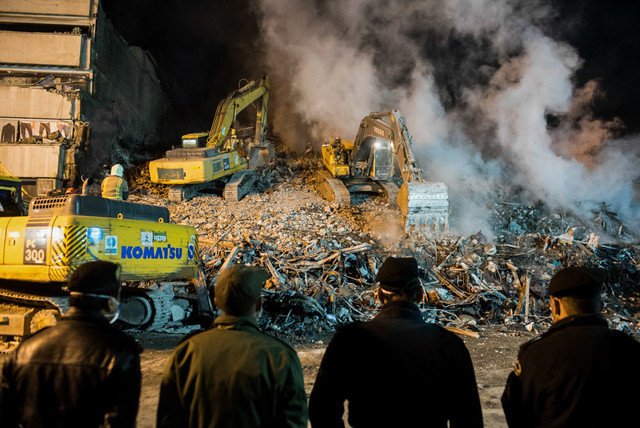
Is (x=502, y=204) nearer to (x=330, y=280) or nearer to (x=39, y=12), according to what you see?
(x=330, y=280)

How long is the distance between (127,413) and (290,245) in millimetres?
7325

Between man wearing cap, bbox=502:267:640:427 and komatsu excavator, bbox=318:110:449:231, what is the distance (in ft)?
24.2

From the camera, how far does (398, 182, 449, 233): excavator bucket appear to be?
29.3 ft

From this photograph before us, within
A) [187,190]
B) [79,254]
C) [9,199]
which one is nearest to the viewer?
[79,254]

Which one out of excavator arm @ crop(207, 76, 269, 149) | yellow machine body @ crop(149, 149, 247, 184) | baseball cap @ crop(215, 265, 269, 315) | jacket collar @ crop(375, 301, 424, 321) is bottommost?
jacket collar @ crop(375, 301, 424, 321)

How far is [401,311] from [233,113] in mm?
14774

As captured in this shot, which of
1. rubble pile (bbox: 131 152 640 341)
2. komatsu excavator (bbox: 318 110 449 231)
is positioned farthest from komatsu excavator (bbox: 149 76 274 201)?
komatsu excavator (bbox: 318 110 449 231)

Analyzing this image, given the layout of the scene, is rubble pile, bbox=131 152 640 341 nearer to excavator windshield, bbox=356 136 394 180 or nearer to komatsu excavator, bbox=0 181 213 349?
komatsu excavator, bbox=0 181 213 349

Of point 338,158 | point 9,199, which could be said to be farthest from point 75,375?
point 338,158

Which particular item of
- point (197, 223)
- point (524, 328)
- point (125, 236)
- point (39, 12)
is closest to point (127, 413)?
point (125, 236)

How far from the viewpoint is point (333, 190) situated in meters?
13.4

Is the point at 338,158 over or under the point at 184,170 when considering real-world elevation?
over

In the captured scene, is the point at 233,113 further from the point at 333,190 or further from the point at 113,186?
the point at 113,186

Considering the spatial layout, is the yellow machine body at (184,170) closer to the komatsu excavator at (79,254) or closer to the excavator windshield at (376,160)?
the excavator windshield at (376,160)
